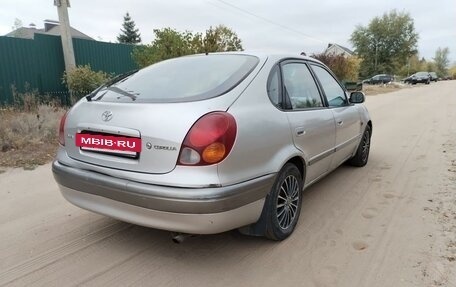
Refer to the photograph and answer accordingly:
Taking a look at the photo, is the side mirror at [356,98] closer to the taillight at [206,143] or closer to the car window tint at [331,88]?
the car window tint at [331,88]

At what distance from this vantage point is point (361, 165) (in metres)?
5.69

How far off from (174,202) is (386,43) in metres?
69.9

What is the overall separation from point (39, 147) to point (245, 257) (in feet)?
16.2

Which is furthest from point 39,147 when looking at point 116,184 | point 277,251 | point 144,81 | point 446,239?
point 446,239

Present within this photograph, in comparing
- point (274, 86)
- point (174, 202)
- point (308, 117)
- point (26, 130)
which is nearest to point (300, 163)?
point (308, 117)

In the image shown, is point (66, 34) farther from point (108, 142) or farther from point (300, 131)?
point (300, 131)

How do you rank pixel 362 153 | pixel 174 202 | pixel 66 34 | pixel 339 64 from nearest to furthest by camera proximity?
pixel 174 202 < pixel 362 153 < pixel 66 34 < pixel 339 64

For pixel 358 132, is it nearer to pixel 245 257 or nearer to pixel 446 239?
pixel 446 239

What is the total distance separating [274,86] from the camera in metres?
3.24

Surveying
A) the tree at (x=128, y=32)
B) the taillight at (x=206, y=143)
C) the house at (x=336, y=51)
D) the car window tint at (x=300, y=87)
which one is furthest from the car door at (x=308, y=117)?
the tree at (x=128, y=32)

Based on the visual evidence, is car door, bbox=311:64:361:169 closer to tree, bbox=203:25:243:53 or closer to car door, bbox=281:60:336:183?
car door, bbox=281:60:336:183

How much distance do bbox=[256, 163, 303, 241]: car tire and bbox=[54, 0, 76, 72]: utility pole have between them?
991cm

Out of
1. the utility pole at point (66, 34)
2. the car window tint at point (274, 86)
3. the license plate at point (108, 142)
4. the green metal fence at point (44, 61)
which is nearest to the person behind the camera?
the license plate at point (108, 142)

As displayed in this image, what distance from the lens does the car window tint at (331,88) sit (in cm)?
430
